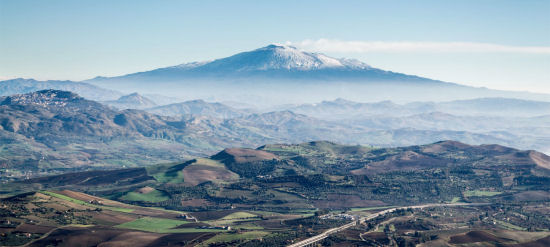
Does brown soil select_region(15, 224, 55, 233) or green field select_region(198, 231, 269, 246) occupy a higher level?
brown soil select_region(15, 224, 55, 233)

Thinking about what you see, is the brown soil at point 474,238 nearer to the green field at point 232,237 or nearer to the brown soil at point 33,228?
the green field at point 232,237

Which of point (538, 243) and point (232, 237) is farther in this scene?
→ point (232, 237)

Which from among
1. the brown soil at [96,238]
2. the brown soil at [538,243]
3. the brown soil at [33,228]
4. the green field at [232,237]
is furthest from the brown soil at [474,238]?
the brown soil at [33,228]

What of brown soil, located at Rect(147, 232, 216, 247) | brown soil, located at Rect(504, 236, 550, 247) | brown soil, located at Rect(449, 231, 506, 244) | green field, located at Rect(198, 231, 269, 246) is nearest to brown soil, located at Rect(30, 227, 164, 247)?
brown soil, located at Rect(147, 232, 216, 247)

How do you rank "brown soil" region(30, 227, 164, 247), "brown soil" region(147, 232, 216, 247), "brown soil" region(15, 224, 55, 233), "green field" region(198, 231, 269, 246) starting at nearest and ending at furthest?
1. "brown soil" region(30, 227, 164, 247)
2. "brown soil" region(147, 232, 216, 247)
3. "green field" region(198, 231, 269, 246)
4. "brown soil" region(15, 224, 55, 233)

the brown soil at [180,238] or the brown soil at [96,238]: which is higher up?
the brown soil at [96,238]

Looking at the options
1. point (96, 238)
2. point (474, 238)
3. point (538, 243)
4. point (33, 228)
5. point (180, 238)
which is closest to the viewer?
point (96, 238)

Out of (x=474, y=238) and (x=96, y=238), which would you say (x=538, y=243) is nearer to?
(x=474, y=238)

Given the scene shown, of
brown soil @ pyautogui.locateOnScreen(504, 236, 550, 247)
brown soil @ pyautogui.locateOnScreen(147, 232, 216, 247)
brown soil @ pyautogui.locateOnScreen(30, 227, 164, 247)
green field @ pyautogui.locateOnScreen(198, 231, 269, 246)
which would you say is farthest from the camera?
green field @ pyautogui.locateOnScreen(198, 231, 269, 246)

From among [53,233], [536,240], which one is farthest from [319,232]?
[53,233]

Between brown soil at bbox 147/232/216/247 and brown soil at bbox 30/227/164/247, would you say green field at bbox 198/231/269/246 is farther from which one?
brown soil at bbox 30/227/164/247

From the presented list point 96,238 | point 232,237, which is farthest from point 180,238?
point 96,238
